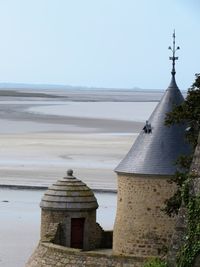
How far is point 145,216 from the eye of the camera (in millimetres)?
20422

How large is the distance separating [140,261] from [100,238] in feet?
10.8

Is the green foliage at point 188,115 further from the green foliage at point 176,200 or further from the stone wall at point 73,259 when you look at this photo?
the stone wall at point 73,259

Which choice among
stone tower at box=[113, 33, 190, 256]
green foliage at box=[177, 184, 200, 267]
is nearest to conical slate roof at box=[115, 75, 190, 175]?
stone tower at box=[113, 33, 190, 256]

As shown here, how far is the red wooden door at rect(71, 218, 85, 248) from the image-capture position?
21.6m

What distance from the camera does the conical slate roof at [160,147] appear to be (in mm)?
20344

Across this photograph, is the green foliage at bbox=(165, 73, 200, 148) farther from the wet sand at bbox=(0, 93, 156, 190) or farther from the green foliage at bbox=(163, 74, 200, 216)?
the wet sand at bbox=(0, 93, 156, 190)

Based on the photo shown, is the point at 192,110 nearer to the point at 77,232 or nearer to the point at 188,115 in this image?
the point at 188,115

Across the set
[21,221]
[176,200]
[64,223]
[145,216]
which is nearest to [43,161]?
[21,221]

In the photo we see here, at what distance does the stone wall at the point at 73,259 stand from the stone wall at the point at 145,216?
952 millimetres

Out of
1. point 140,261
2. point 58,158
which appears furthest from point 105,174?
point 140,261

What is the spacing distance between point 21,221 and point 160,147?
11684mm

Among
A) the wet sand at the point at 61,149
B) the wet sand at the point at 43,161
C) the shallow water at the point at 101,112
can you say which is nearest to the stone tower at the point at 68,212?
the wet sand at the point at 43,161

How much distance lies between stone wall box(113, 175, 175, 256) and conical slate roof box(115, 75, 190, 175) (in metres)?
0.22

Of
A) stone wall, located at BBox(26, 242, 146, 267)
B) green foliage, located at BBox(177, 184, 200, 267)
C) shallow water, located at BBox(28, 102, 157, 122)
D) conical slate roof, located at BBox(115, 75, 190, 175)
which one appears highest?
shallow water, located at BBox(28, 102, 157, 122)
